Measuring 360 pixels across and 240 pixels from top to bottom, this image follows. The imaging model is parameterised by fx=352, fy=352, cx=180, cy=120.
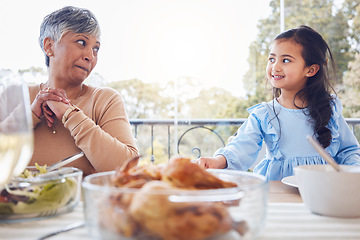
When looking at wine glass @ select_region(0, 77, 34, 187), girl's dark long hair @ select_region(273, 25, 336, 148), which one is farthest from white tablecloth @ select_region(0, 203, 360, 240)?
girl's dark long hair @ select_region(273, 25, 336, 148)

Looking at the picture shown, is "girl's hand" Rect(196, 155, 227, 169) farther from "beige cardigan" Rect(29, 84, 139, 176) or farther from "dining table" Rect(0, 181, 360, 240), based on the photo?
"dining table" Rect(0, 181, 360, 240)

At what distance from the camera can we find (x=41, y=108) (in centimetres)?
126

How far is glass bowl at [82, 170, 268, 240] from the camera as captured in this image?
1.11ft

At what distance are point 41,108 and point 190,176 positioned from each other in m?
0.99

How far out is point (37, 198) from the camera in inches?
21.4

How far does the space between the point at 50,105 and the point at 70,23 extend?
34 cm

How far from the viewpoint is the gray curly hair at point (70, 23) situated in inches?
52.6

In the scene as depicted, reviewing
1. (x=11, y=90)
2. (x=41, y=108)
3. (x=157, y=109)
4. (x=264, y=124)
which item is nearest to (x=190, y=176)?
(x=11, y=90)

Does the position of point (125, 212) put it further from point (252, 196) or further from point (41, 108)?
point (41, 108)

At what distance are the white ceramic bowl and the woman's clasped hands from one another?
36.1 inches

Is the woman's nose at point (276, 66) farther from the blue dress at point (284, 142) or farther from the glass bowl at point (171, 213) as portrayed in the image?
the glass bowl at point (171, 213)

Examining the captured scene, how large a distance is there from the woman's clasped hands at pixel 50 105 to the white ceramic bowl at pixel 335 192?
0.92m

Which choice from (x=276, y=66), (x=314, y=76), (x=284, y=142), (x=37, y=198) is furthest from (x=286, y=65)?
(x=37, y=198)

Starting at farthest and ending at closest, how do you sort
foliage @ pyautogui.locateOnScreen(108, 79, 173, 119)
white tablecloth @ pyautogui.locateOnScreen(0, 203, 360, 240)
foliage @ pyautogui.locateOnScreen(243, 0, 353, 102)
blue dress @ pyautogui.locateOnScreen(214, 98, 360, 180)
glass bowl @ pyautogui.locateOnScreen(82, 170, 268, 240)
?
foliage @ pyautogui.locateOnScreen(108, 79, 173, 119) → foliage @ pyautogui.locateOnScreen(243, 0, 353, 102) → blue dress @ pyautogui.locateOnScreen(214, 98, 360, 180) → white tablecloth @ pyautogui.locateOnScreen(0, 203, 360, 240) → glass bowl @ pyautogui.locateOnScreen(82, 170, 268, 240)
